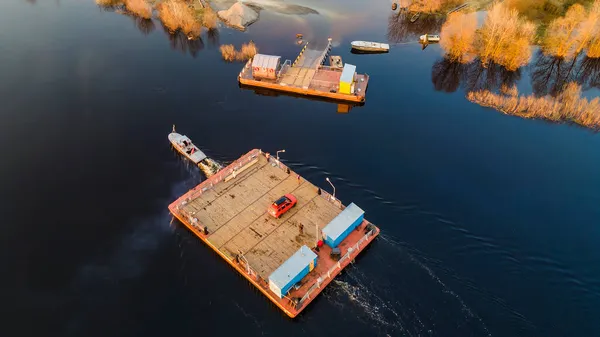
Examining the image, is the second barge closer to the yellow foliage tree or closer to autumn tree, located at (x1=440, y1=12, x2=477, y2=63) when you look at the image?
the yellow foliage tree

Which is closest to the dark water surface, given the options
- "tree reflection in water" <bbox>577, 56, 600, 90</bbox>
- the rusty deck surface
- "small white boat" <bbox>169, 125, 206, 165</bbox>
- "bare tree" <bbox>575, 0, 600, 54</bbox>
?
"small white boat" <bbox>169, 125, 206, 165</bbox>

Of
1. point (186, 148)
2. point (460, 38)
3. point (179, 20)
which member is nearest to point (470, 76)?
point (460, 38)

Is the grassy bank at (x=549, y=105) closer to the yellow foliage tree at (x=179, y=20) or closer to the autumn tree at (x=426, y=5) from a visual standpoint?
the autumn tree at (x=426, y=5)

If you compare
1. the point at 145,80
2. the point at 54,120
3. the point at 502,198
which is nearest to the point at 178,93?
the point at 145,80

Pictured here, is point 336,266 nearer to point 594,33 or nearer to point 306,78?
point 306,78

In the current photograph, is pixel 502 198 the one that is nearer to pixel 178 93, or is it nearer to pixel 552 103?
pixel 552 103

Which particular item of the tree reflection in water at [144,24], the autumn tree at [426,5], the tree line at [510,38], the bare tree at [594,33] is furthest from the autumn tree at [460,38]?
the tree reflection in water at [144,24]
